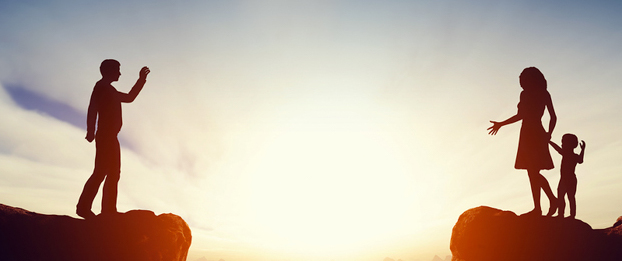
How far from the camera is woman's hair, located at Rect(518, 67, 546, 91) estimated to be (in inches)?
372

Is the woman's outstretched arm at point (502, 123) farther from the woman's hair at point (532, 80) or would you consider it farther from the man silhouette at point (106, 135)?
the man silhouette at point (106, 135)

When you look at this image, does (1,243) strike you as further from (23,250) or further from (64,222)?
(64,222)

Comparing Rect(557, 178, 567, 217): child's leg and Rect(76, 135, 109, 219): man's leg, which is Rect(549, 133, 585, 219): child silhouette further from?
Rect(76, 135, 109, 219): man's leg

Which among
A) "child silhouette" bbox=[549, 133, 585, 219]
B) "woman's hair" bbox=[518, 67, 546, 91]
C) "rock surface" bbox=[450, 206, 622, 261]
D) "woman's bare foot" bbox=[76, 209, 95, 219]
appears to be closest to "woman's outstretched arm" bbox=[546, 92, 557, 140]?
"woman's hair" bbox=[518, 67, 546, 91]

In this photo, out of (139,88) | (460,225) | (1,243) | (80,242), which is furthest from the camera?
(460,225)

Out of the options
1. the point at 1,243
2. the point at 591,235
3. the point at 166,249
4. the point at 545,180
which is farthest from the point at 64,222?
the point at 591,235

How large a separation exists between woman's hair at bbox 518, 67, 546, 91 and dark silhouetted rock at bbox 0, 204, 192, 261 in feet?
34.0

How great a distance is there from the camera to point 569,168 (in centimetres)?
978

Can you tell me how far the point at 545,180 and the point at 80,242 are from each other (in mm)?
11469

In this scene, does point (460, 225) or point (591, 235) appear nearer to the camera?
point (591, 235)

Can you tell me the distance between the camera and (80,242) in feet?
24.0

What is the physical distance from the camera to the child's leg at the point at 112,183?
26.5 ft

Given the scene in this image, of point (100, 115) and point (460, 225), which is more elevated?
point (100, 115)

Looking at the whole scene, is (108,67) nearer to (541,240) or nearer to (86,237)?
(86,237)
